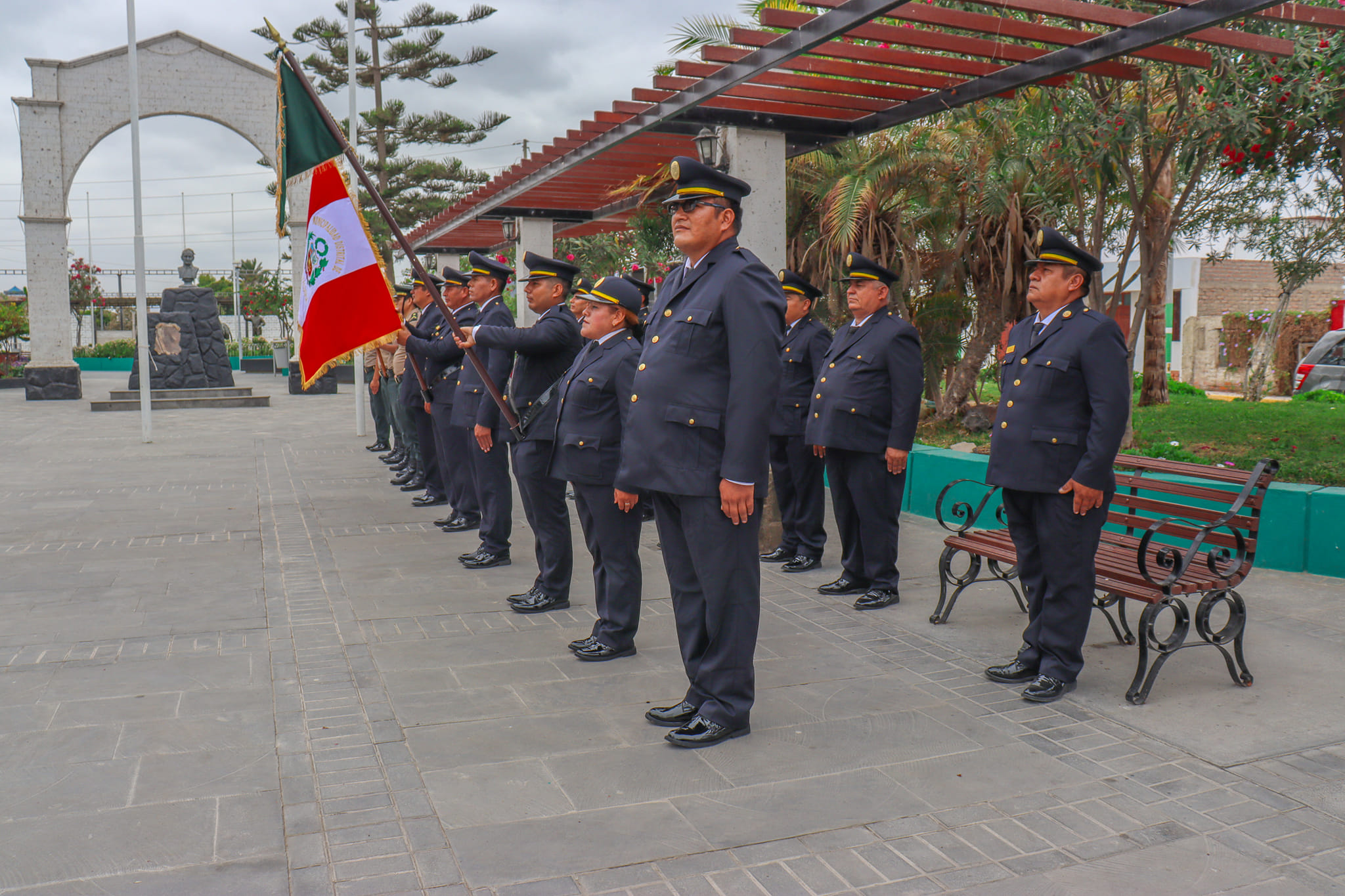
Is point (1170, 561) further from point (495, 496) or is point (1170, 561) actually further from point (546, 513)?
point (495, 496)

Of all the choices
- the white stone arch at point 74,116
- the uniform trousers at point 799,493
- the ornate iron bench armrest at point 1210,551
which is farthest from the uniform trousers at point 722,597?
the white stone arch at point 74,116

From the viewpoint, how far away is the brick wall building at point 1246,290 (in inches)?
1291

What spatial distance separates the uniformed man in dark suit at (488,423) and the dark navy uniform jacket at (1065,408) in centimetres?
311

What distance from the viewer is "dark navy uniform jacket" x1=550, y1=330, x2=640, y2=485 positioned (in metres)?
4.98

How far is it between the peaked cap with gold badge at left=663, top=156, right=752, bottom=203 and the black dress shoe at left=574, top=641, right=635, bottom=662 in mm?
2124

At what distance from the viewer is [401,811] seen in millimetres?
3322

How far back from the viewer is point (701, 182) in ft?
12.6

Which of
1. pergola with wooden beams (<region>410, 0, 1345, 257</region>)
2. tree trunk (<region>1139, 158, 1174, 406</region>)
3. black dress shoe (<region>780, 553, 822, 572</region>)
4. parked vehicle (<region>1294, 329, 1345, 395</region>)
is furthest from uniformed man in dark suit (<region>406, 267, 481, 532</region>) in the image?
parked vehicle (<region>1294, 329, 1345, 395</region>)

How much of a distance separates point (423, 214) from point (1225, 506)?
83.9 ft

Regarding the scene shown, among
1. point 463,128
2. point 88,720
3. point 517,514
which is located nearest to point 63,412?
point 463,128

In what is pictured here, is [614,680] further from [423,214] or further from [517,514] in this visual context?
[423,214]

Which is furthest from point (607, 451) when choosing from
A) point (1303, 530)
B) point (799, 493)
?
point (1303, 530)

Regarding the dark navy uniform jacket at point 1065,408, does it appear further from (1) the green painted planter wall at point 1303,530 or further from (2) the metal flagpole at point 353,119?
(2) the metal flagpole at point 353,119

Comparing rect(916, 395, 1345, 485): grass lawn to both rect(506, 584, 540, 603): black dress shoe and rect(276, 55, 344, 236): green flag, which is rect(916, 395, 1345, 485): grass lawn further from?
rect(276, 55, 344, 236): green flag
